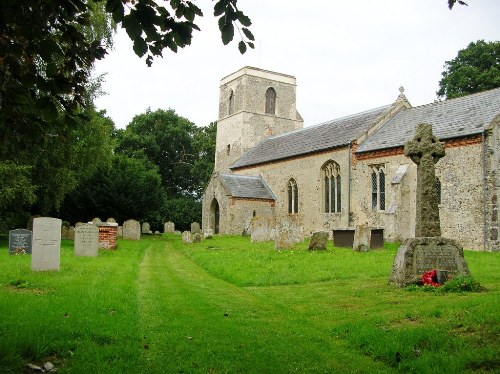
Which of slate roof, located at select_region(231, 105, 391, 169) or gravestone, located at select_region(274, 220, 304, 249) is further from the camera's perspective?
slate roof, located at select_region(231, 105, 391, 169)

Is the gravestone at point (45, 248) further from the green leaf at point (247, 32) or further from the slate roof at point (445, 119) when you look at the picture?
the slate roof at point (445, 119)

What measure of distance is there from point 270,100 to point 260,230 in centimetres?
2163

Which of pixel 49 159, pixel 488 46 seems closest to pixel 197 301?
Result: pixel 49 159

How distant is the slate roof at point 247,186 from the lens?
32.6 m

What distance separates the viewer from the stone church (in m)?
20.8

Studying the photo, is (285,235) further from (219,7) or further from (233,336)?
(219,7)

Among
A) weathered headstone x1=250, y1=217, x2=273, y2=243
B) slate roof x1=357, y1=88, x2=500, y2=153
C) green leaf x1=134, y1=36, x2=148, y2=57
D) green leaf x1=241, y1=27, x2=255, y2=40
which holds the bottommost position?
weathered headstone x1=250, y1=217, x2=273, y2=243

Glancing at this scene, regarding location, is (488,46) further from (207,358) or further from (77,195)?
(207,358)

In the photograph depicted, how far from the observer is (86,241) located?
15.9 m

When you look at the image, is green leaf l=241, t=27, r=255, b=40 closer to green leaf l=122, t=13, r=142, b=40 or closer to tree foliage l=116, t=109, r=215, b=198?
green leaf l=122, t=13, r=142, b=40

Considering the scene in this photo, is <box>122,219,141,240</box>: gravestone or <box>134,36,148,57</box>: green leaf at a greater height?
<box>134,36,148,57</box>: green leaf

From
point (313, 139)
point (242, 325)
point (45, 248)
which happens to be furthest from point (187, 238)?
point (242, 325)

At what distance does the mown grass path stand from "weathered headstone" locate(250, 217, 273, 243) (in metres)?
14.4

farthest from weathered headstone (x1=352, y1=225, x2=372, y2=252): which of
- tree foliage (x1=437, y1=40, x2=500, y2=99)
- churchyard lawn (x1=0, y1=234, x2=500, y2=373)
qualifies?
tree foliage (x1=437, y1=40, x2=500, y2=99)
